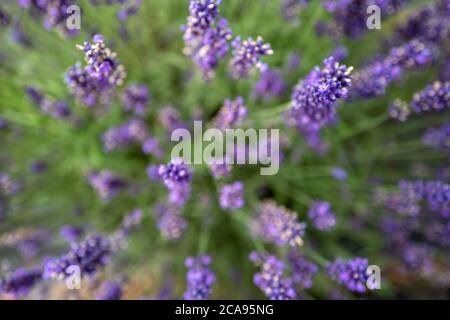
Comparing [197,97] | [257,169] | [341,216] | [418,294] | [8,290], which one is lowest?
[418,294]

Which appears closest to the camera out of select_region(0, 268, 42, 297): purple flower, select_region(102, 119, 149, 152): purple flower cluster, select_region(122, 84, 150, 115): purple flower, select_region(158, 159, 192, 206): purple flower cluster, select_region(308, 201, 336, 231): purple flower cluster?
select_region(158, 159, 192, 206): purple flower cluster

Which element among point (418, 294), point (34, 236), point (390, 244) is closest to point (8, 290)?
point (34, 236)

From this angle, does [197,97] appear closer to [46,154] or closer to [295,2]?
[295,2]

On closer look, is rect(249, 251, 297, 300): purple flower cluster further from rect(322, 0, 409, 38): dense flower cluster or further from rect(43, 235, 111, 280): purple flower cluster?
rect(322, 0, 409, 38): dense flower cluster

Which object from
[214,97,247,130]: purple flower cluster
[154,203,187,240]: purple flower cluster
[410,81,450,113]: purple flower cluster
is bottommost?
[154,203,187,240]: purple flower cluster

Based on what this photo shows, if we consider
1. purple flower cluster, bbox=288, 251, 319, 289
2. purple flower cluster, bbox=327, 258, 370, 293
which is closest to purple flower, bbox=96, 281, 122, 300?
purple flower cluster, bbox=288, 251, 319, 289

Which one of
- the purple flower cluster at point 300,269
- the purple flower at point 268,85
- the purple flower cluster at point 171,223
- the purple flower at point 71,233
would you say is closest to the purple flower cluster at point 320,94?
the purple flower at point 268,85

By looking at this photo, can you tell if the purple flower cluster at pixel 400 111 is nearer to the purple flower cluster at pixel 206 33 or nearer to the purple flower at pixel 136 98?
the purple flower cluster at pixel 206 33
